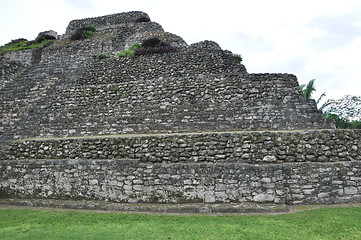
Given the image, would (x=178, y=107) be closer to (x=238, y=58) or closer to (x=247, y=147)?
(x=247, y=147)

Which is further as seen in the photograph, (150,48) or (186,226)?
(150,48)

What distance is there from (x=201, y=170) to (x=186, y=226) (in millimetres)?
2047

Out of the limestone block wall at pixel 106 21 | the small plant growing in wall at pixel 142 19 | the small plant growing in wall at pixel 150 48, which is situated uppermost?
the limestone block wall at pixel 106 21

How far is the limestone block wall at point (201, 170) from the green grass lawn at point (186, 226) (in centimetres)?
86

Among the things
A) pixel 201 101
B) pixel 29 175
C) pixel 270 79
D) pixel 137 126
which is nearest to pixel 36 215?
pixel 29 175

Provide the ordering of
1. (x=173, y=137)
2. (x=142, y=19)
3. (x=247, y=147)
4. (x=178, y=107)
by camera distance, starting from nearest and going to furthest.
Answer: (x=247, y=147), (x=173, y=137), (x=178, y=107), (x=142, y=19)

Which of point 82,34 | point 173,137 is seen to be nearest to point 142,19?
point 82,34

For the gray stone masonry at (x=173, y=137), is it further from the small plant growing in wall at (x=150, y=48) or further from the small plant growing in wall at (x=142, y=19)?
the small plant growing in wall at (x=142, y=19)

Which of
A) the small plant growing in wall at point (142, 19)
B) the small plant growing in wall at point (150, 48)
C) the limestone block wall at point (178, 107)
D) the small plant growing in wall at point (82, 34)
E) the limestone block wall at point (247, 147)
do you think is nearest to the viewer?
the limestone block wall at point (247, 147)

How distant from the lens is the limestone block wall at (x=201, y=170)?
7625 millimetres

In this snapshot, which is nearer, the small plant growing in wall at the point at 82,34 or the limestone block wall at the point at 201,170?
the limestone block wall at the point at 201,170

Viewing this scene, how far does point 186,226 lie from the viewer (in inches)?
241

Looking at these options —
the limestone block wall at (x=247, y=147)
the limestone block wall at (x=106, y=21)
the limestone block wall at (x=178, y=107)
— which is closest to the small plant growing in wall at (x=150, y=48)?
the limestone block wall at (x=178, y=107)

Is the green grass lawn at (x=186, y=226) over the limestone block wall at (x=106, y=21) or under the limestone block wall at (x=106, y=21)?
under
